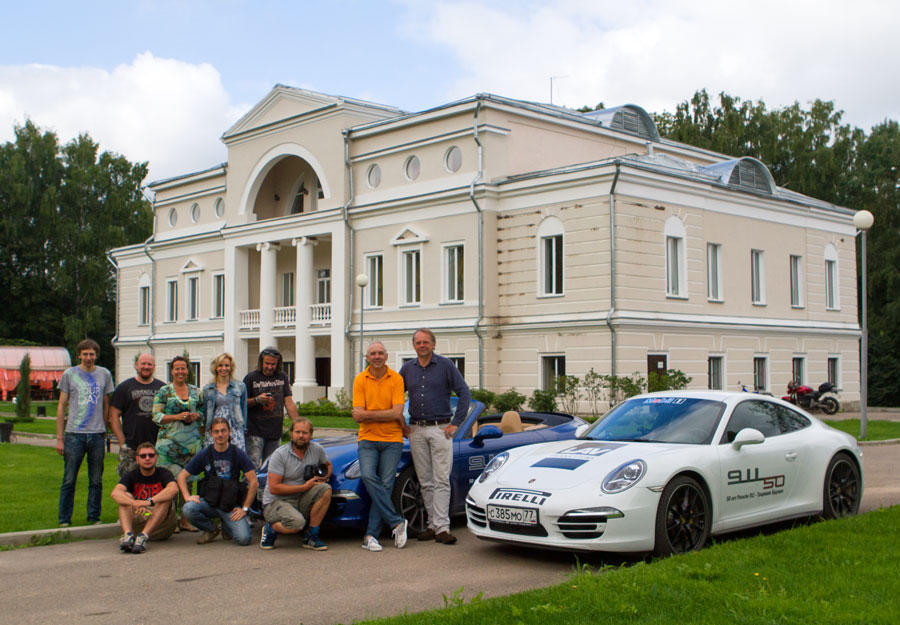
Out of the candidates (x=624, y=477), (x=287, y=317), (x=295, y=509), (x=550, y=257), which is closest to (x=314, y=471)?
(x=295, y=509)

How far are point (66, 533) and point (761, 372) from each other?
2716 centimetres

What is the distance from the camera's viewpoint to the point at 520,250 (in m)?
31.3

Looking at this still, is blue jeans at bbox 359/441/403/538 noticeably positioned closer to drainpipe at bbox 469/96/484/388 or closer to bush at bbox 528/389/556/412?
bush at bbox 528/389/556/412

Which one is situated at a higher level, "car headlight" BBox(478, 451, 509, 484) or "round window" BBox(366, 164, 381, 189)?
"round window" BBox(366, 164, 381, 189)

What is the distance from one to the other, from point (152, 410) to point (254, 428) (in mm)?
1190

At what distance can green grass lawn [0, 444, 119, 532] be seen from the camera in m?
10.9

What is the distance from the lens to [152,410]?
10.5m

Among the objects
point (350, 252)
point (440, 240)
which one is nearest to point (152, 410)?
point (440, 240)

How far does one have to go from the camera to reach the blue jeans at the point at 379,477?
9.52 meters

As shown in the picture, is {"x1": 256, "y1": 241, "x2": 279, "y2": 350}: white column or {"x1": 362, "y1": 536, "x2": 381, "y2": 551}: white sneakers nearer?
{"x1": 362, "y1": 536, "x2": 381, "y2": 551}: white sneakers

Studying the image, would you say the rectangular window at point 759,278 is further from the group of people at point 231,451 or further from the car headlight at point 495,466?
the car headlight at point 495,466

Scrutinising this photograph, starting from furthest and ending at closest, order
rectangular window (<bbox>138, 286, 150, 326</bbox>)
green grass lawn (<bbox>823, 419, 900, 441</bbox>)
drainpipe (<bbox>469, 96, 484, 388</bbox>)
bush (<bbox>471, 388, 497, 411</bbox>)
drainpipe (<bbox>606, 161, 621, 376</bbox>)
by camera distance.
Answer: rectangular window (<bbox>138, 286, 150, 326</bbox>) < drainpipe (<bbox>469, 96, 484, 388</bbox>) < drainpipe (<bbox>606, 161, 621, 376</bbox>) < bush (<bbox>471, 388, 497, 411</bbox>) < green grass lawn (<bbox>823, 419, 900, 441</bbox>)

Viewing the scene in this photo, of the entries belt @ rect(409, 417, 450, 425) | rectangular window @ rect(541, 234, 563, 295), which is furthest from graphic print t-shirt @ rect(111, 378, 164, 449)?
rectangular window @ rect(541, 234, 563, 295)

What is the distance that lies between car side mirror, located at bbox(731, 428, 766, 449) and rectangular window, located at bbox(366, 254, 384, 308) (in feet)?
90.0
